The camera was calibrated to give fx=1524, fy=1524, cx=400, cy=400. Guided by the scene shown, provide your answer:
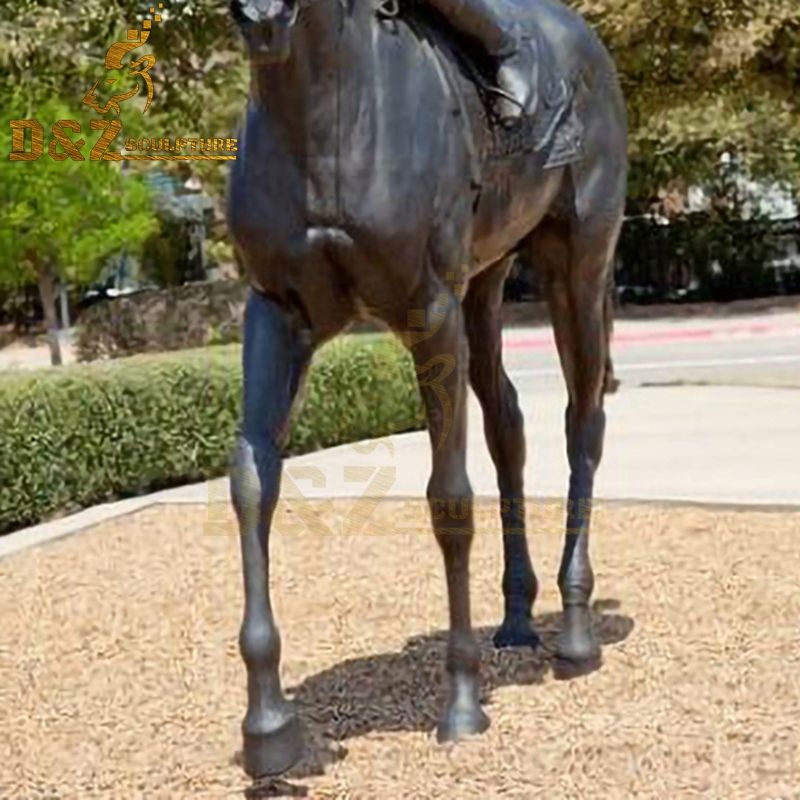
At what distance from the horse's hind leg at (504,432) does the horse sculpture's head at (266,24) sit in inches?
68.1

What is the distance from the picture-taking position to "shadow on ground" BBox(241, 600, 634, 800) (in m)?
4.17

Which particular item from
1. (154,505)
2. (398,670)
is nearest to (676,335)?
(154,505)

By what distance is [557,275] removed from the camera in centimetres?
496

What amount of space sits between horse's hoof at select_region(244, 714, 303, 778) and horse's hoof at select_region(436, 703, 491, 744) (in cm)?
48

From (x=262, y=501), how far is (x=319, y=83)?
1.06 m

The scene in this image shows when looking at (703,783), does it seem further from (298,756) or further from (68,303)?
(68,303)

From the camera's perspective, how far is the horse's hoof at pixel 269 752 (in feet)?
12.8

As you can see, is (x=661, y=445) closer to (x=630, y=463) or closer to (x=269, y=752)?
(x=630, y=463)

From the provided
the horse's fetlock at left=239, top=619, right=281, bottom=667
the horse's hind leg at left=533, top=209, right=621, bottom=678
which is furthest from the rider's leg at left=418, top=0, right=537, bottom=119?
the horse's fetlock at left=239, top=619, right=281, bottom=667

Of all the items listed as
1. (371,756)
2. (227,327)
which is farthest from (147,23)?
(371,756)

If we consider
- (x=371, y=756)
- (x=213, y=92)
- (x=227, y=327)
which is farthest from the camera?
(x=227, y=327)

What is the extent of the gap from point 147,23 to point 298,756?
14707mm

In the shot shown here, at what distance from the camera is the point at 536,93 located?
442 cm

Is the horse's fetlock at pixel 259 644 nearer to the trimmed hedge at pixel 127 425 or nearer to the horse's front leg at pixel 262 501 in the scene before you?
the horse's front leg at pixel 262 501
